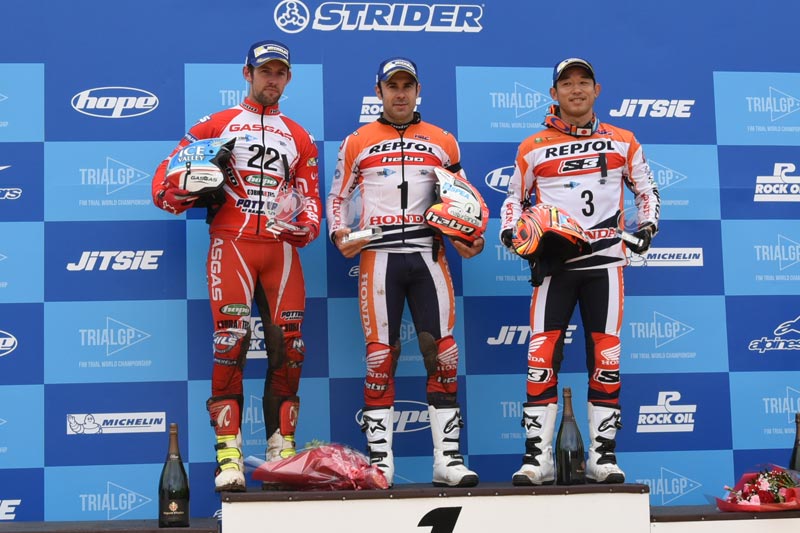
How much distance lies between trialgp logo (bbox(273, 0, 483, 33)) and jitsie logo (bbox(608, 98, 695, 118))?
879 mm

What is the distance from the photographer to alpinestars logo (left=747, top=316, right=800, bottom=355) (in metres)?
5.29

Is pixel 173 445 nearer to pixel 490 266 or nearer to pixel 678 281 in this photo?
pixel 490 266

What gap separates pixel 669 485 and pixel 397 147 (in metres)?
2.24

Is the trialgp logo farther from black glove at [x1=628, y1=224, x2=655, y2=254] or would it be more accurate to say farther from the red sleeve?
black glove at [x1=628, y1=224, x2=655, y2=254]

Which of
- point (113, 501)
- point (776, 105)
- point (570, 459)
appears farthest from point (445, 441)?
point (776, 105)

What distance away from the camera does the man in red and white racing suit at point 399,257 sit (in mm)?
4367

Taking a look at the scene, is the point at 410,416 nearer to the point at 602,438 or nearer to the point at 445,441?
the point at 445,441

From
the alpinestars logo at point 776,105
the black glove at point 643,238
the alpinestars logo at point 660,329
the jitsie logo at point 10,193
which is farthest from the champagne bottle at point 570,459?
the jitsie logo at point 10,193

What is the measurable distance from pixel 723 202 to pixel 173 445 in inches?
123

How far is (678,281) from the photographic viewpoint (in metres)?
5.29

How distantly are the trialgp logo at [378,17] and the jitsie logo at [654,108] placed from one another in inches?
34.6

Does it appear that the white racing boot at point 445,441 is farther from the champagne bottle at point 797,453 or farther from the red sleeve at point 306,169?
the champagne bottle at point 797,453

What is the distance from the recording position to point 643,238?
4.46 metres

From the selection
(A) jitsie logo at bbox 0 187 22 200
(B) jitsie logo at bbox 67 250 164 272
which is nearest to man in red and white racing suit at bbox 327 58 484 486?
(B) jitsie logo at bbox 67 250 164 272
